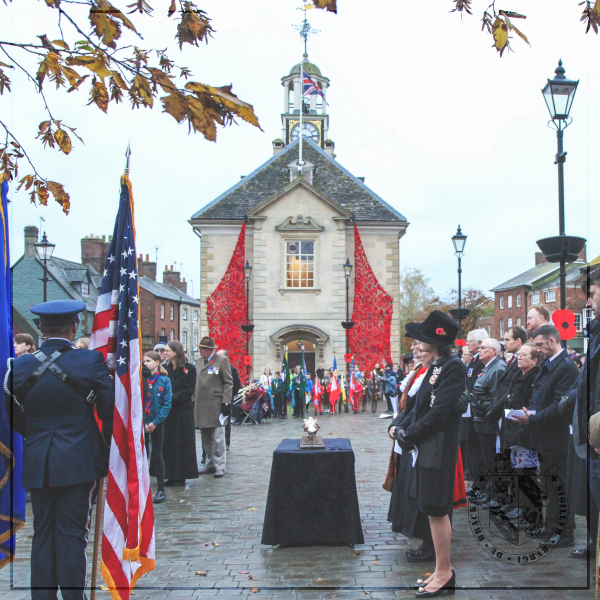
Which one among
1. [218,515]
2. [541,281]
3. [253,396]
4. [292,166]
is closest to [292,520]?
[218,515]

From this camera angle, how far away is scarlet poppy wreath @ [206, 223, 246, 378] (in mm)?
27281

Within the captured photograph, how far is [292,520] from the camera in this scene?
556 centimetres

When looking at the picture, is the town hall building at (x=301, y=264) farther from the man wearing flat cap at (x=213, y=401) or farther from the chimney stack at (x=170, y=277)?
the chimney stack at (x=170, y=277)

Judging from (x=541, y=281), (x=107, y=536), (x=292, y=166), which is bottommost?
(x=107, y=536)

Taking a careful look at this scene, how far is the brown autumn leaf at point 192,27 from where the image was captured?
378 centimetres

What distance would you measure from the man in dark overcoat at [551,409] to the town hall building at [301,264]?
2131cm

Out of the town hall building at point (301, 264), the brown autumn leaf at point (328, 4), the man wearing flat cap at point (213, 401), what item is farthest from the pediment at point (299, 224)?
the brown autumn leaf at point (328, 4)

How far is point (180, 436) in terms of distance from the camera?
8234mm

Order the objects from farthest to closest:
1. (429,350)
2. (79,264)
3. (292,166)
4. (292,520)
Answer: (79,264), (292,166), (292,520), (429,350)

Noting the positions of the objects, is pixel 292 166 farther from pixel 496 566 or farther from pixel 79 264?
pixel 496 566

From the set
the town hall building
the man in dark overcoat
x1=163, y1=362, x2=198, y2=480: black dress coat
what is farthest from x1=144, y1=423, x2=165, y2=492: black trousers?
the town hall building

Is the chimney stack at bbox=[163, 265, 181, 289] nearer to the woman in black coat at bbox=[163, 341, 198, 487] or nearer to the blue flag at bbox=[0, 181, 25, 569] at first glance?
the woman in black coat at bbox=[163, 341, 198, 487]

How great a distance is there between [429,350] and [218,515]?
3.58 m

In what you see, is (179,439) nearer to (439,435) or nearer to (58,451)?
(58,451)
